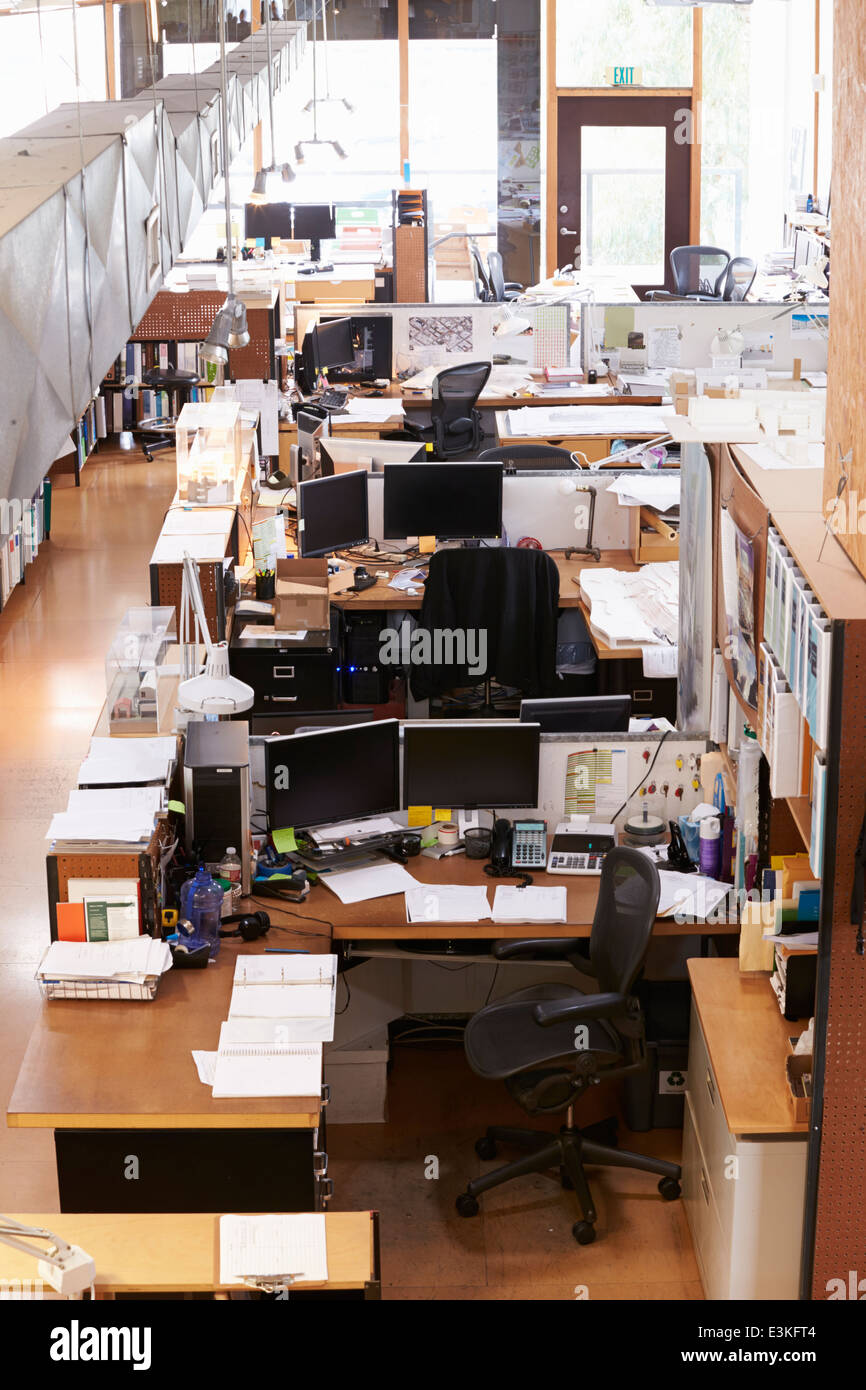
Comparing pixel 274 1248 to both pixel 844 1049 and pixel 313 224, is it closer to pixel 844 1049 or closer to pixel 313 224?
pixel 844 1049

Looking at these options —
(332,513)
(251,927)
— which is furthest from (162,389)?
(251,927)

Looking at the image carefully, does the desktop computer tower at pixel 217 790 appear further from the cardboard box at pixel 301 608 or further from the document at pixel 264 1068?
the cardboard box at pixel 301 608

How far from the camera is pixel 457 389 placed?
10.0 meters

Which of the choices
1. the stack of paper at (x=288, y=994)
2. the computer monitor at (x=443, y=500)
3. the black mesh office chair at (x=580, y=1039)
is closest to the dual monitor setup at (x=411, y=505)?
the computer monitor at (x=443, y=500)

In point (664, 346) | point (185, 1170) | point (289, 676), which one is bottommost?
point (185, 1170)

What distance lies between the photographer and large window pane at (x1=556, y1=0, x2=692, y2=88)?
14969mm

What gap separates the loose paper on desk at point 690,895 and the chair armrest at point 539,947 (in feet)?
Answer: 0.94

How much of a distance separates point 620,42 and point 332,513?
32.6ft

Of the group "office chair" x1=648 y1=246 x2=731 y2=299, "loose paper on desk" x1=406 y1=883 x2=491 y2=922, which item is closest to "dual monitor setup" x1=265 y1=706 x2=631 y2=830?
"loose paper on desk" x1=406 y1=883 x2=491 y2=922

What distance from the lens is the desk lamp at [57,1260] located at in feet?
9.52

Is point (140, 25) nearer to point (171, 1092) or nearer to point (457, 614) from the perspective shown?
point (457, 614)

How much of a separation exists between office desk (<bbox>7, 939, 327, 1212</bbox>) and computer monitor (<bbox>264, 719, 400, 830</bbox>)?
3.65ft

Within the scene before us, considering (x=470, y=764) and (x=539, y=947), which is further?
(x=470, y=764)
